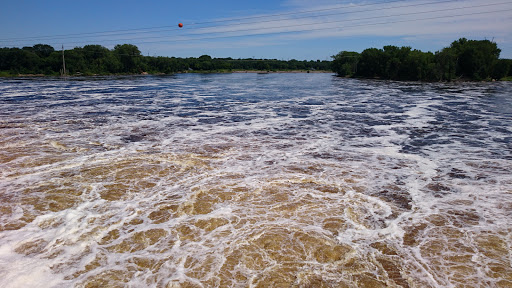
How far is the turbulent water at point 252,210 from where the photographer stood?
5.89 meters

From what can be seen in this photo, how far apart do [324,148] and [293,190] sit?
5.55 metres

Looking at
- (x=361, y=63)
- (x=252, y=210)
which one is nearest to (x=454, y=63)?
(x=361, y=63)

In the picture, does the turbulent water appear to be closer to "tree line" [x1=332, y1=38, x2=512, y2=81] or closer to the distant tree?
"tree line" [x1=332, y1=38, x2=512, y2=81]

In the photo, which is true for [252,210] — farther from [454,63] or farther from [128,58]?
[128,58]

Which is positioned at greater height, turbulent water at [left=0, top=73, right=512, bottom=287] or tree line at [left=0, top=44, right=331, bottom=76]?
tree line at [left=0, top=44, right=331, bottom=76]

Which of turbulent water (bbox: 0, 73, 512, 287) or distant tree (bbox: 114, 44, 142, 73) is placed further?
distant tree (bbox: 114, 44, 142, 73)

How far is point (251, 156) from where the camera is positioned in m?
13.0

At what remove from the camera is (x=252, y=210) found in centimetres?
823

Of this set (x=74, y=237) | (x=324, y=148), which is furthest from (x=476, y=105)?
(x=74, y=237)

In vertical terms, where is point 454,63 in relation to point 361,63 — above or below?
below

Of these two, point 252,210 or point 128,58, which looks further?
point 128,58

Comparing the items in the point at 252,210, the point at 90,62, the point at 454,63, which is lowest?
the point at 252,210

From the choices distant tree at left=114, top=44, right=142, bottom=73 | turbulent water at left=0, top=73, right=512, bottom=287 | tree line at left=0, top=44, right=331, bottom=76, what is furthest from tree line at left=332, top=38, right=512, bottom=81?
tree line at left=0, top=44, right=331, bottom=76

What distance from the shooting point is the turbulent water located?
5.89 metres
